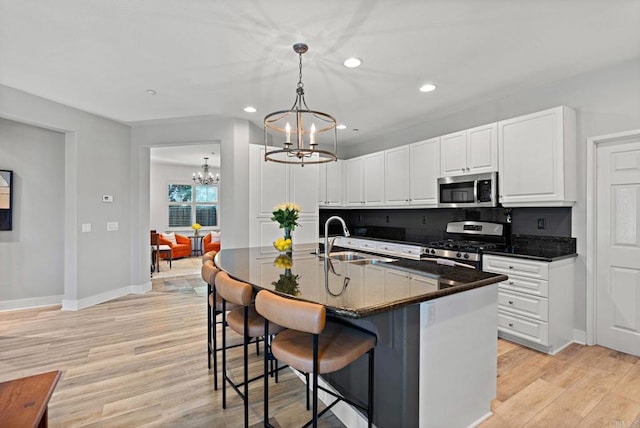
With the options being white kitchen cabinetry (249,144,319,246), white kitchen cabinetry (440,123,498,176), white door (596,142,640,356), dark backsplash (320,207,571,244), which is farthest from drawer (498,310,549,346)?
white kitchen cabinetry (249,144,319,246)

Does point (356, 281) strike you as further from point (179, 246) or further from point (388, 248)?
point (179, 246)

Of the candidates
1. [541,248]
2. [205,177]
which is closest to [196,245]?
[205,177]

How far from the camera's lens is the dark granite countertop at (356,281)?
143 centimetres

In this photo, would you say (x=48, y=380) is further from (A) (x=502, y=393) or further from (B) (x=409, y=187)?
(B) (x=409, y=187)

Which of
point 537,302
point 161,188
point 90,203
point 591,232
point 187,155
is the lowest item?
point 537,302

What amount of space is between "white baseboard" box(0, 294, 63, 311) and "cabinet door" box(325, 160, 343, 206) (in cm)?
444

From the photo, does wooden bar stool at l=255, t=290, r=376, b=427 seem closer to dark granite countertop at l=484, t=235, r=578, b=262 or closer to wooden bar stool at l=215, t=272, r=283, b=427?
wooden bar stool at l=215, t=272, r=283, b=427

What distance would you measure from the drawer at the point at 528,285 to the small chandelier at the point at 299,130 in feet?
7.12

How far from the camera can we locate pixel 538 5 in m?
2.06

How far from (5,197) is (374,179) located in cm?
524

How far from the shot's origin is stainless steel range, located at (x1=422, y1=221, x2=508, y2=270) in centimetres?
342

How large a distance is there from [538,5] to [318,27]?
58.0 inches

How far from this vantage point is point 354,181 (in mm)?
5730

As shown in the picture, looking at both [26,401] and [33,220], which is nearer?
[26,401]
